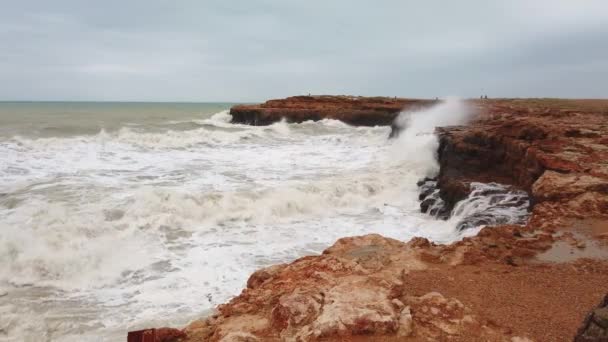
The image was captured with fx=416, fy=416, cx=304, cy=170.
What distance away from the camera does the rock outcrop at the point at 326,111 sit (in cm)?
3738

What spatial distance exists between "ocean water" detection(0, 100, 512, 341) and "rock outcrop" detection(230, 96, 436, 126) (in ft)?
61.6

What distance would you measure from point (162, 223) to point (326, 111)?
3143cm

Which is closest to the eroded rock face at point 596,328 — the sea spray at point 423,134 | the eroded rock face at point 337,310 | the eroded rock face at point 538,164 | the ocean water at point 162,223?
the eroded rock face at point 337,310

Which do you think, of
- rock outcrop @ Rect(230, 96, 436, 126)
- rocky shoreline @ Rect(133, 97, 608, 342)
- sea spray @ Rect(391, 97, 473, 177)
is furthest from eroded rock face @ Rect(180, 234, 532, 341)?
rock outcrop @ Rect(230, 96, 436, 126)

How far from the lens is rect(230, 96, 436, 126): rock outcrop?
3738 cm

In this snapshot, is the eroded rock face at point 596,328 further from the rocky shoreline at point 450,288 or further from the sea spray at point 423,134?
the sea spray at point 423,134

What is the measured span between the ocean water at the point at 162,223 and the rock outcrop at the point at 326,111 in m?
18.8

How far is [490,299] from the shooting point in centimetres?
411

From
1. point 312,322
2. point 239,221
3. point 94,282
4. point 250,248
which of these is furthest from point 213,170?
point 312,322

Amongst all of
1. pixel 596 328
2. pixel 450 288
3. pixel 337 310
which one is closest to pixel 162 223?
pixel 337 310

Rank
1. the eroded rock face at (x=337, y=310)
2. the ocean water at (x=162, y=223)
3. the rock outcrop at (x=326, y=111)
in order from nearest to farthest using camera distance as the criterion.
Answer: the eroded rock face at (x=337, y=310), the ocean water at (x=162, y=223), the rock outcrop at (x=326, y=111)

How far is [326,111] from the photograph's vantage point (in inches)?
1561

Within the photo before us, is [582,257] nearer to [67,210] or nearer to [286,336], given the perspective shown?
[286,336]

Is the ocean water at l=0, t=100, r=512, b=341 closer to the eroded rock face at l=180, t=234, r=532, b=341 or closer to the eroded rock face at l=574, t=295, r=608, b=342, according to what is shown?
the eroded rock face at l=180, t=234, r=532, b=341
